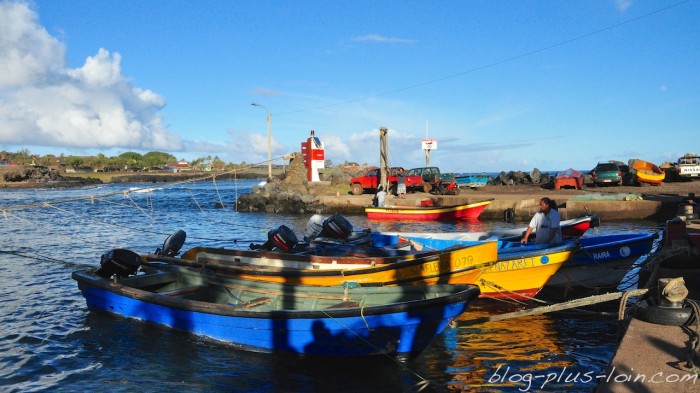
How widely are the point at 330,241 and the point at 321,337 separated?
19.6 ft

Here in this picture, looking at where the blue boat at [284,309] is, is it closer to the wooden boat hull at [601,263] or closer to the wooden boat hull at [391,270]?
the wooden boat hull at [391,270]

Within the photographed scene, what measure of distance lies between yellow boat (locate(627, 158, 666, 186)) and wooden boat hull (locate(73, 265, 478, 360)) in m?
35.0

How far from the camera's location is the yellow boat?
37594 millimetres

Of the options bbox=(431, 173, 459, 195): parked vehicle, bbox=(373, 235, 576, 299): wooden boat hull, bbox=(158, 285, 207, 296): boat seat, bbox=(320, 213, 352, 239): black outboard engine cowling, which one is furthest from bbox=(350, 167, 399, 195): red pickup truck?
bbox=(158, 285, 207, 296): boat seat

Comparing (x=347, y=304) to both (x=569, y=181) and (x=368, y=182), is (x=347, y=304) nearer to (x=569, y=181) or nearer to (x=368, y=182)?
(x=368, y=182)

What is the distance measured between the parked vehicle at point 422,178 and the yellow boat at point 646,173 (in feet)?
47.5

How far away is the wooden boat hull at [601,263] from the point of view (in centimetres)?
1196

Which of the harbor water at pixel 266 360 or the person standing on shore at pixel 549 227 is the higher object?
the person standing on shore at pixel 549 227

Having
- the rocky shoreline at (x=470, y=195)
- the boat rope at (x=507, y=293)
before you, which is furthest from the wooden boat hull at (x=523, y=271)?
the rocky shoreline at (x=470, y=195)

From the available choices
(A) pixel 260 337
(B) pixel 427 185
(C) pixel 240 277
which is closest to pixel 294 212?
(B) pixel 427 185

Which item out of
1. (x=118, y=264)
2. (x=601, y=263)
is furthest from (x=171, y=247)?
(x=601, y=263)

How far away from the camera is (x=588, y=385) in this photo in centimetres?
763

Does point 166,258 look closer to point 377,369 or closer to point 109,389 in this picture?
point 109,389

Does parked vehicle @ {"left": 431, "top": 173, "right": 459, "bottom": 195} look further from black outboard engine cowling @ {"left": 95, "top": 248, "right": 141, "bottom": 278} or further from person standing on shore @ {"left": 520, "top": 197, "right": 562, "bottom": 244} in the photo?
black outboard engine cowling @ {"left": 95, "top": 248, "right": 141, "bottom": 278}
